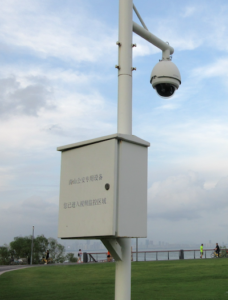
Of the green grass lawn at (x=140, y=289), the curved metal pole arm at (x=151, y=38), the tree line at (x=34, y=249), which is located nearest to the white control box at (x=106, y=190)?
the curved metal pole arm at (x=151, y=38)

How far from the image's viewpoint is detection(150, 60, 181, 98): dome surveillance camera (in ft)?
15.7

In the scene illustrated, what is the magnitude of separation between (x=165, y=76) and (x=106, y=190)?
1.73m

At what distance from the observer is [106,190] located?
3869 mm

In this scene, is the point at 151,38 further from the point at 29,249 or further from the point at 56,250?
the point at 56,250

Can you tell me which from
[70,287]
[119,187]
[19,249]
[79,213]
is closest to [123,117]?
[119,187]

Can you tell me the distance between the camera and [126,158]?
3980mm

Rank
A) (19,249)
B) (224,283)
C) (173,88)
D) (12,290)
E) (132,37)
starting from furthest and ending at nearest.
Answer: (19,249) → (224,283) → (12,290) → (173,88) → (132,37)

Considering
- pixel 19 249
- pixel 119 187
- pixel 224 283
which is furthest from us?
pixel 19 249

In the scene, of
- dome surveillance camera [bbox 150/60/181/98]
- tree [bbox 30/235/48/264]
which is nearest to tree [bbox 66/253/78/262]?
tree [bbox 30/235/48/264]

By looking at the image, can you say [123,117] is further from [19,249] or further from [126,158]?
[19,249]

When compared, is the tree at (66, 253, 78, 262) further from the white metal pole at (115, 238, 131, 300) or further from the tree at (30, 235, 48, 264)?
the white metal pole at (115, 238, 131, 300)

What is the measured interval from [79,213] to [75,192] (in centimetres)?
24

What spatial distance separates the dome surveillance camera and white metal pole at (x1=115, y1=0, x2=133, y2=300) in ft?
1.75

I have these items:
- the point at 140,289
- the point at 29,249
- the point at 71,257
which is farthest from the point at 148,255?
the point at 29,249
